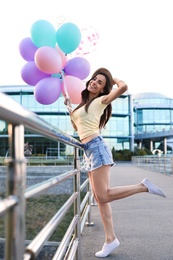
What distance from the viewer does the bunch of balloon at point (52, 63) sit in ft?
12.6

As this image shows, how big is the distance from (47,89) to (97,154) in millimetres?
1453

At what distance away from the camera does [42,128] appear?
3.79ft

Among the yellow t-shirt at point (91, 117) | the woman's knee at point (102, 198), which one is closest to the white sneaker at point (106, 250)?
the woman's knee at point (102, 198)

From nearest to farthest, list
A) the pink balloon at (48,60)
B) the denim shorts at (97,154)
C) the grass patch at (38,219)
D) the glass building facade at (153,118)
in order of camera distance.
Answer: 1. the grass patch at (38,219)
2. the denim shorts at (97,154)
3. the pink balloon at (48,60)
4. the glass building facade at (153,118)

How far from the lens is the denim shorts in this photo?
263 centimetres

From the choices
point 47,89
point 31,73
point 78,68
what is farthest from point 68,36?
point 47,89

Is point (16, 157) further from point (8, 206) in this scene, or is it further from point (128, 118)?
point (128, 118)

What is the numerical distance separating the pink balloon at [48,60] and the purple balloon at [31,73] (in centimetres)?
17

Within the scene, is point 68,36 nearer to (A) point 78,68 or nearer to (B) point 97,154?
(A) point 78,68

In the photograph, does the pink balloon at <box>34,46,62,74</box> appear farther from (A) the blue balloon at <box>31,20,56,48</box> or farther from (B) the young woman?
(B) the young woman

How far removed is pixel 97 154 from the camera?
264 cm

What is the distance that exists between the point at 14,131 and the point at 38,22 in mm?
3499

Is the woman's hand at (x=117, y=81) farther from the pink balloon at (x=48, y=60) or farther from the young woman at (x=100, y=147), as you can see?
the pink balloon at (x=48, y=60)

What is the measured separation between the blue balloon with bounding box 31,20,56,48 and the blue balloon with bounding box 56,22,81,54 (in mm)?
86
